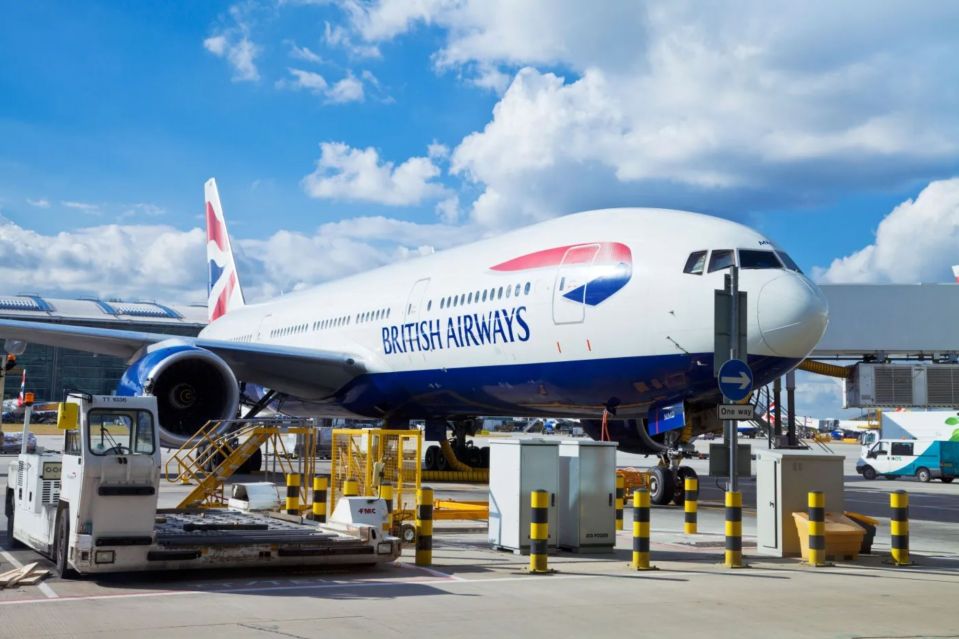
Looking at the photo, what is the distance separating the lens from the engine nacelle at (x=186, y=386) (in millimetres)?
17906

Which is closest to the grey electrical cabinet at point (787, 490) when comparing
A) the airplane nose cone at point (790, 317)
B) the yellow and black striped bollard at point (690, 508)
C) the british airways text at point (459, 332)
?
the yellow and black striped bollard at point (690, 508)

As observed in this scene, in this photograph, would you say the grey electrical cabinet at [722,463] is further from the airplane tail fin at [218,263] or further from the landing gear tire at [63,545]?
the airplane tail fin at [218,263]

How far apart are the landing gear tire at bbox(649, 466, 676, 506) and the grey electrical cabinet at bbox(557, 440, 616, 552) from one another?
16.6ft

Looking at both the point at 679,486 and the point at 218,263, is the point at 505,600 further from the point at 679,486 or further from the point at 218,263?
the point at 218,263

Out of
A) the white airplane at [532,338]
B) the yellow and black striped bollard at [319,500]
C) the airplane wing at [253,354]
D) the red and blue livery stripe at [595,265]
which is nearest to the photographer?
the yellow and black striped bollard at [319,500]

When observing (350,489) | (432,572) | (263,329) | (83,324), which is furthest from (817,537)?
(83,324)

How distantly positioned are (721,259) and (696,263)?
1.11 ft

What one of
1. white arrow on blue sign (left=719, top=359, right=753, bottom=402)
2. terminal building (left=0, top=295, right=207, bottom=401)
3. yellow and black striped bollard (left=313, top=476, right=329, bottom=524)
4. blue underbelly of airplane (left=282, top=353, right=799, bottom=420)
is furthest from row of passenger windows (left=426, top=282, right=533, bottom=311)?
terminal building (left=0, top=295, right=207, bottom=401)

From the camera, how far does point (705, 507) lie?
55.0 ft

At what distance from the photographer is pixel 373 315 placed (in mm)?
21031

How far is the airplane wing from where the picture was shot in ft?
67.9

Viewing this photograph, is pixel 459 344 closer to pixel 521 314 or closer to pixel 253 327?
pixel 521 314

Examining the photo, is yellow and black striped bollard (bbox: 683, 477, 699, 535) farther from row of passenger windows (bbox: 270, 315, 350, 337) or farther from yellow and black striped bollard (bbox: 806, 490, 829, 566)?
row of passenger windows (bbox: 270, 315, 350, 337)

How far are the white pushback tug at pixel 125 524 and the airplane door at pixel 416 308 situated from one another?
30.8 ft
